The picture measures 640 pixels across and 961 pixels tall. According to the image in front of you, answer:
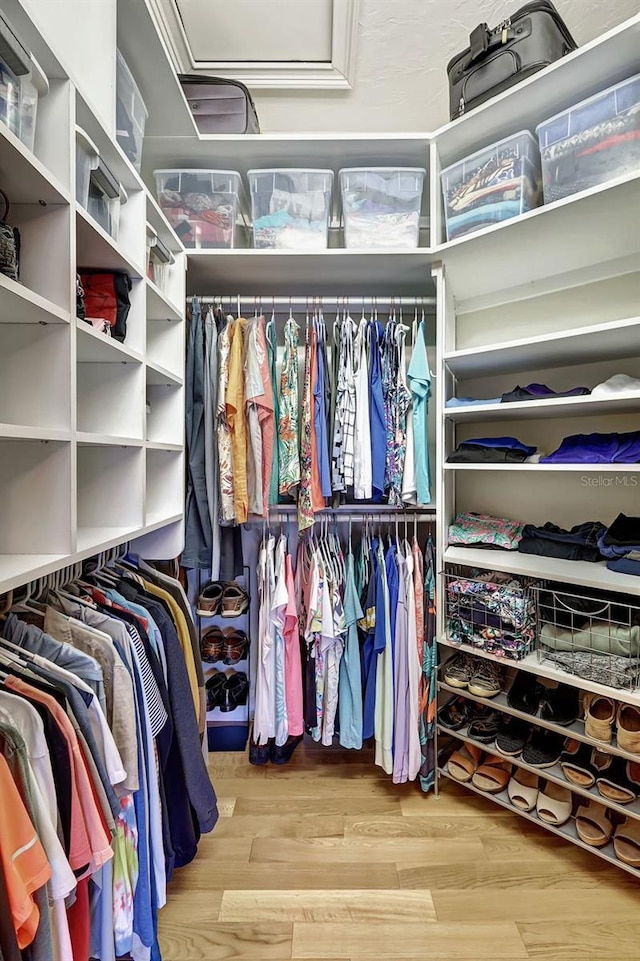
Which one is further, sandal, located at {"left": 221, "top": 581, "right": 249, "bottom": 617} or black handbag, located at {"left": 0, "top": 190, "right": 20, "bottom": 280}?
sandal, located at {"left": 221, "top": 581, "right": 249, "bottom": 617}

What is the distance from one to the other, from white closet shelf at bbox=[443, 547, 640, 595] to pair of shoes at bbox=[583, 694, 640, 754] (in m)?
0.35

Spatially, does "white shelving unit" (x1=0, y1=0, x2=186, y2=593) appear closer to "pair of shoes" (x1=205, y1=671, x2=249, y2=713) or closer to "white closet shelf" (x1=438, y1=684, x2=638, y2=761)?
"pair of shoes" (x1=205, y1=671, x2=249, y2=713)

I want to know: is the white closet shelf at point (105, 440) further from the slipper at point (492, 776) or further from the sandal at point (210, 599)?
the slipper at point (492, 776)

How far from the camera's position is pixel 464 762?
171 centimetres

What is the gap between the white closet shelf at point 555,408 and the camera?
1360 mm

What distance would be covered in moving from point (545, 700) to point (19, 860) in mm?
1503

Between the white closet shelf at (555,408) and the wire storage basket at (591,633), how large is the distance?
1.94 ft

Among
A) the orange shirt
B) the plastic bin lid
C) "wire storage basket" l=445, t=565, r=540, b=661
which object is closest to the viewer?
the orange shirt

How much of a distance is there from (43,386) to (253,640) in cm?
144

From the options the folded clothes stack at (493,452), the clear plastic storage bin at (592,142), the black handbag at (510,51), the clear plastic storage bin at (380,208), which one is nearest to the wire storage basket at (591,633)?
the folded clothes stack at (493,452)

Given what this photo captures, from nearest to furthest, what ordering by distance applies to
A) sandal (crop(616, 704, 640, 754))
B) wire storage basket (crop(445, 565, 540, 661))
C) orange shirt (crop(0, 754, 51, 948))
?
orange shirt (crop(0, 754, 51, 948)) → sandal (crop(616, 704, 640, 754)) → wire storage basket (crop(445, 565, 540, 661))

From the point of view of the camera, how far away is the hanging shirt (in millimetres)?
1670

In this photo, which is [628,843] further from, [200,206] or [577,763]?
[200,206]

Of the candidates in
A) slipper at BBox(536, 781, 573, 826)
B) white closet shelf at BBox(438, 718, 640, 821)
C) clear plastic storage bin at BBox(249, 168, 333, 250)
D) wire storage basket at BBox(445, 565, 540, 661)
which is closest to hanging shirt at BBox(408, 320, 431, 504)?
wire storage basket at BBox(445, 565, 540, 661)
